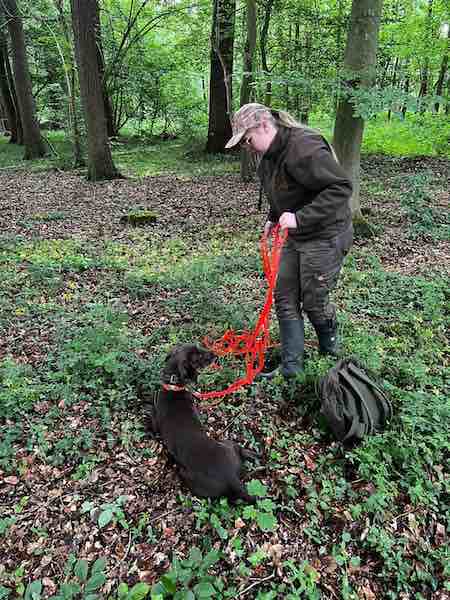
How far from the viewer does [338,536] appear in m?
2.42

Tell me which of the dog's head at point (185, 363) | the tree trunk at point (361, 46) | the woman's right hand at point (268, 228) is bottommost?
the dog's head at point (185, 363)

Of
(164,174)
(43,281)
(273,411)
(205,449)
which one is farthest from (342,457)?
(164,174)

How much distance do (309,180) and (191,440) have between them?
6.00ft

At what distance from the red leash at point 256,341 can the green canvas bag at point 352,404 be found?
62 cm

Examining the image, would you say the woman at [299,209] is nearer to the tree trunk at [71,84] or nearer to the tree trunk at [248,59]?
the tree trunk at [248,59]

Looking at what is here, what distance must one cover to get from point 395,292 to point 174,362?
121 inches

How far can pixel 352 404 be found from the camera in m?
2.91

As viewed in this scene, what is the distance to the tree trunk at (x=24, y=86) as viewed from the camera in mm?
13875

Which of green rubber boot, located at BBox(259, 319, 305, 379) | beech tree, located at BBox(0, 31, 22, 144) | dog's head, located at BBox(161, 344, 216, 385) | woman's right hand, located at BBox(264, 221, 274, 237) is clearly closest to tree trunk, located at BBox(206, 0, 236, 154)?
beech tree, located at BBox(0, 31, 22, 144)

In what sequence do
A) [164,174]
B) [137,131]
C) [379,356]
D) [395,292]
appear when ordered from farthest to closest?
1. [137,131]
2. [164,174]
3. [395,292]
4. [379,356]

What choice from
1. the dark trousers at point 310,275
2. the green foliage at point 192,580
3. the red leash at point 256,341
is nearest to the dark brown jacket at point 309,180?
the dark trousers at point 310,275

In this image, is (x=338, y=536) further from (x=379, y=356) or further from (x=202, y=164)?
(x=202, y=164)

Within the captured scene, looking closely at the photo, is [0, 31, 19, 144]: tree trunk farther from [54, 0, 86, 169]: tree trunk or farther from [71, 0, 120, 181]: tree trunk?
[71, 0, 120, 181]: tree trunk

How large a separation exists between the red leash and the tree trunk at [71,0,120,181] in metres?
8.37
